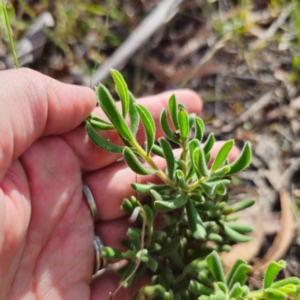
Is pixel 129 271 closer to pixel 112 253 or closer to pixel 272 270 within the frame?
pixel 112 253

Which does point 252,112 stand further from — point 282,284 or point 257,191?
point 282,284

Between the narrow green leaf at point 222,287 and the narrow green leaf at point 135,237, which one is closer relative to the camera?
the narrow green leaf at point 222,287

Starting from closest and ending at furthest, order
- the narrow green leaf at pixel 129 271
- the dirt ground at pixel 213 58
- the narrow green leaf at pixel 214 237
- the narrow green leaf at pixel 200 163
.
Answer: the narrow green leaf at pixel 200 163, the narrow green leaf at pixel 129 271, the narrow green leaf at pixel 214 237, the dirt ground at pixel 213 58

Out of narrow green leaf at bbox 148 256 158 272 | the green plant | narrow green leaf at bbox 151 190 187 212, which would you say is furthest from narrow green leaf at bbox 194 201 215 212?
narrow green leaf at bbox 148 256 158 272

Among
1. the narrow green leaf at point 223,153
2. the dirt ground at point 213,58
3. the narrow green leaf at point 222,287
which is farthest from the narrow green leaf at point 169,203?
the dirt ground at point 213,58

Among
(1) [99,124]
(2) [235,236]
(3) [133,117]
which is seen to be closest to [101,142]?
(1) [99,124]

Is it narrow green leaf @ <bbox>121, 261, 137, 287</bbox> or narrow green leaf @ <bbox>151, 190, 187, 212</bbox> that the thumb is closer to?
narrow green leaf @ <bbox>151, 190, 187, 212</bbox>

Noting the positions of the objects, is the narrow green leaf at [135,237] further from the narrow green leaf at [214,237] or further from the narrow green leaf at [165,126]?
the narrow green leaf at [165,126]
